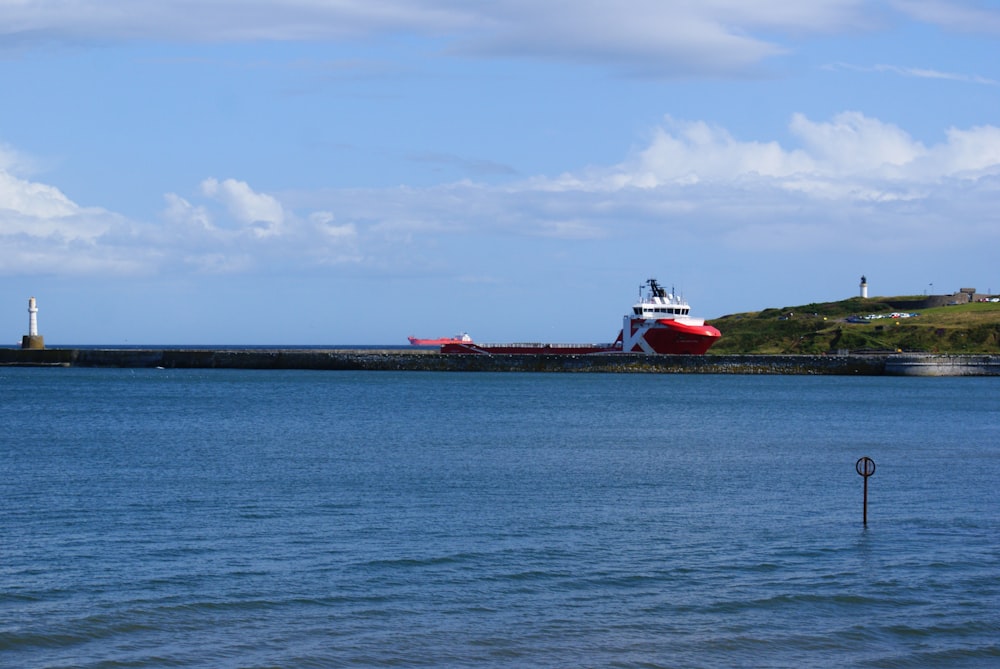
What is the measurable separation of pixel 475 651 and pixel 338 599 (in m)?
2.69

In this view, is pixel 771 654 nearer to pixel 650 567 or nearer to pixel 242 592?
pixel 650 567

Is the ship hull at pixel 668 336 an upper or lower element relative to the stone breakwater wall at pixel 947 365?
upper

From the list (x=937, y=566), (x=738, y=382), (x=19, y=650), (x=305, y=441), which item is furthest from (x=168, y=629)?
(x=738, y=382)

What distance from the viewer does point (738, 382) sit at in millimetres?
76500

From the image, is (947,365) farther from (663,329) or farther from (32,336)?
(32,336)

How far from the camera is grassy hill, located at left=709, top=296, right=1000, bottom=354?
9425 cm

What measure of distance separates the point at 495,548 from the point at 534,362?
2596 inches

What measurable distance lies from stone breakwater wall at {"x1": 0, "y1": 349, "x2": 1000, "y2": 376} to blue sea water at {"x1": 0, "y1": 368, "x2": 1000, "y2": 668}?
Answer: 39934 millimetres

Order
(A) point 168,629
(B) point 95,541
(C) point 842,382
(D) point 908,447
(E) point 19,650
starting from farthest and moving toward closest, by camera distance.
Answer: (C) point 842,382 → (D) point 908,447 → (B) point 95,541 → (A) point 168,629 → (E) point 19,650

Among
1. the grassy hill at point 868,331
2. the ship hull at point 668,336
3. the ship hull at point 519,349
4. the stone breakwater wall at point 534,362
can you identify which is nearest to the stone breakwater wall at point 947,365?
the stone breakwater wall at point 534,362

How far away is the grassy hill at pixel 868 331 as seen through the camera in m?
94.2

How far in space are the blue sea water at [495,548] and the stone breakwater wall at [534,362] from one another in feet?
131

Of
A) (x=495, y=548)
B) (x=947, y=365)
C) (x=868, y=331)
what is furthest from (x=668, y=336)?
(x=495, y=548)

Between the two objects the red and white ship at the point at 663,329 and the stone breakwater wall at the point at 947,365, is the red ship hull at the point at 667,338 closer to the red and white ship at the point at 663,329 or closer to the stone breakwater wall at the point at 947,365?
the red and white ship at the point at 663,329
